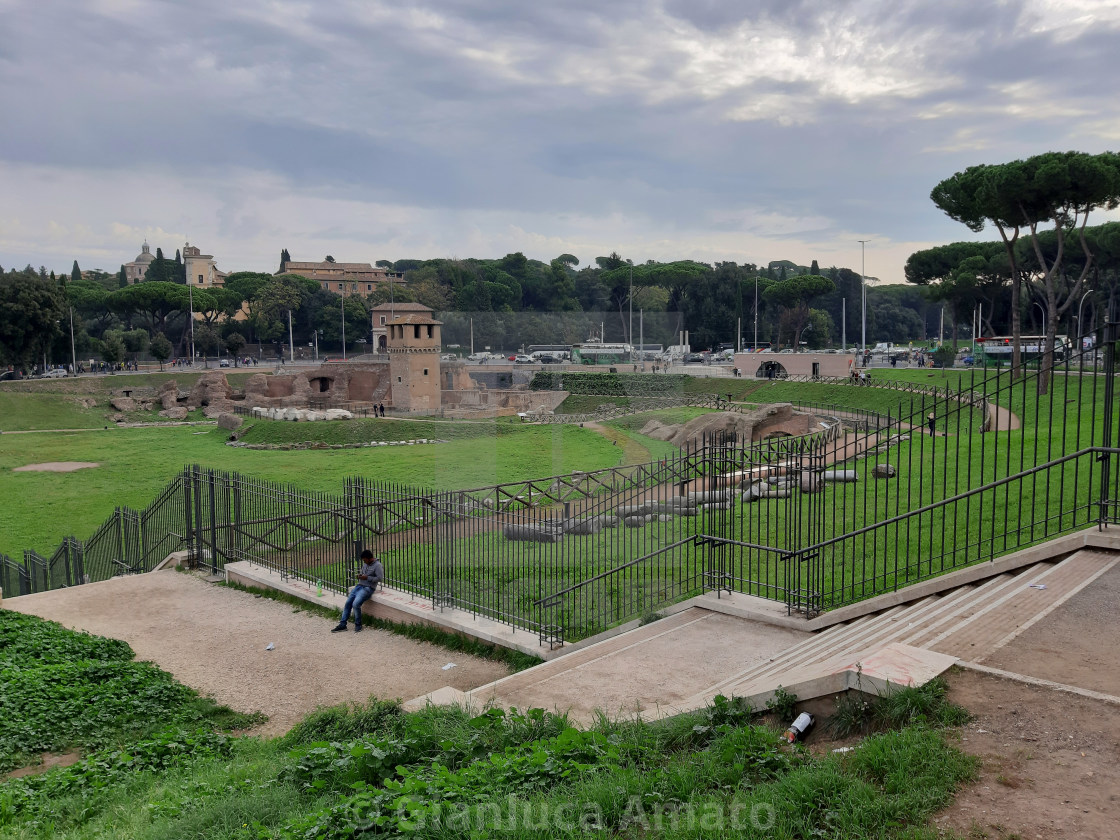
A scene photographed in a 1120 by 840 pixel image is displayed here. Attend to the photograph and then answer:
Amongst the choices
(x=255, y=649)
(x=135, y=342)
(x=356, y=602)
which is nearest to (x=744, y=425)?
(x=356, y=602)

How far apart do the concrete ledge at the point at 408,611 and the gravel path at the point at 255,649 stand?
9.7 inches

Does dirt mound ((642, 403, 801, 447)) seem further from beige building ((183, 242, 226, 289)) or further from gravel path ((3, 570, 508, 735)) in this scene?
beige building ((183, 242, 226, 289))

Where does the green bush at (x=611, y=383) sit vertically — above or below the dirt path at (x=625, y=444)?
above

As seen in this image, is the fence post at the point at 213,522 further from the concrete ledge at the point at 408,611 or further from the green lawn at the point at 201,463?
the green lawn at the point at 201,463

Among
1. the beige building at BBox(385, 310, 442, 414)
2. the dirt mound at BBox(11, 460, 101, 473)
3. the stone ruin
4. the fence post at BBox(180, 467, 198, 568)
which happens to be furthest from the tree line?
the dirt mound at BBox(11, 460, 101, 473)

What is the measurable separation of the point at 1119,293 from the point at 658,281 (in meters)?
30.7

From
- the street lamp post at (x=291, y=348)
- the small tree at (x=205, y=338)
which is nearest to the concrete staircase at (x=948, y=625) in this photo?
the street lamp post at (x=291, y=348)

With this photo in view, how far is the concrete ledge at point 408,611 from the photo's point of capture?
8039mm

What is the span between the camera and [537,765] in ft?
13.9

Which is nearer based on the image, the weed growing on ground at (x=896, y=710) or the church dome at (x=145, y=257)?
the weed growing on ground at (x=896, y=710)

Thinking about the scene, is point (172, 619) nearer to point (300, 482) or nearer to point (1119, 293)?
point (300, 482)

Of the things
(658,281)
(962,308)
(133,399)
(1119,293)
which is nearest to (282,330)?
(133,399)

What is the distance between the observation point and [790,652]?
21.2 feet

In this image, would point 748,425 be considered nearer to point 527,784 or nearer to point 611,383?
point 611,383
